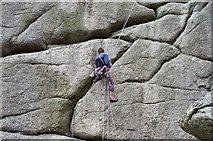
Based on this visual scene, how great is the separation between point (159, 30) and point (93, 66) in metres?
2.01

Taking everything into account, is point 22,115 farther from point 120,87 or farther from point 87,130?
point 120,87

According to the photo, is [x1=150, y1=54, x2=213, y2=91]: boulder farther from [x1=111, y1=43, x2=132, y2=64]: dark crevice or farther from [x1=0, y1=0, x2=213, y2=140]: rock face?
[x1=111, y1=43, x2=132, y2=64]: dark crevice

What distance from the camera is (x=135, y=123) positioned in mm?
8195

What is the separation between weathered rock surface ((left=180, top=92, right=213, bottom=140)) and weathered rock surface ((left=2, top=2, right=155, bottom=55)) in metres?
4.19

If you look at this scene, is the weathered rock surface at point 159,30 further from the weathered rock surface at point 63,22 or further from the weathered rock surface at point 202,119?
the weathered rock surface at point 202,119

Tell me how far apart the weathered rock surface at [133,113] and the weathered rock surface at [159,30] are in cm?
143

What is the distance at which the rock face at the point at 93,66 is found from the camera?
8.28 meters

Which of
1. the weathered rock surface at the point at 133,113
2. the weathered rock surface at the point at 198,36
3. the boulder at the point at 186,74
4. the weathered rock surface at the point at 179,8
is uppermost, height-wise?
the weathered rock surface at the point at 179,8

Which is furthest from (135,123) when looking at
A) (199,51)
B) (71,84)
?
(199,51)

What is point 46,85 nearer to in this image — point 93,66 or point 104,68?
point 93,66

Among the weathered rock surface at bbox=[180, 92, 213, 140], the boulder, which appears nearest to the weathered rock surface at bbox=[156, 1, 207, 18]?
the boulder

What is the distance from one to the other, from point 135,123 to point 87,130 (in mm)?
1102

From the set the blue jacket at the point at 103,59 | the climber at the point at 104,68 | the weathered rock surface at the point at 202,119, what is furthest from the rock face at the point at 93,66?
the weathered rock surface at the point at 202,119

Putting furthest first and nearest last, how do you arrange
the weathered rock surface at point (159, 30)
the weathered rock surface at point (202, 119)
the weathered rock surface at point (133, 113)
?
the weathered rock surface at point (159, 30)
the weathered rock surface at point (133, 113)
the weathered rock surface at point (202, 119)
